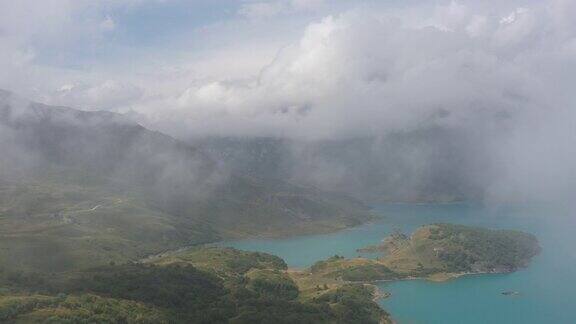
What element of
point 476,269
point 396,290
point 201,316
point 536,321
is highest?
point 476,269

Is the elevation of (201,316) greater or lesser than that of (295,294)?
lesser

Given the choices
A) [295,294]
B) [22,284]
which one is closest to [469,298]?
[295,294]

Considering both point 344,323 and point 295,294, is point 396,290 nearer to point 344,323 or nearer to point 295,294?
point 295,294

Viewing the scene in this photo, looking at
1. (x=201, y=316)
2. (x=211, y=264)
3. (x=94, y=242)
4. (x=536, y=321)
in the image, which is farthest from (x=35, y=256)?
(x=536, y=321)

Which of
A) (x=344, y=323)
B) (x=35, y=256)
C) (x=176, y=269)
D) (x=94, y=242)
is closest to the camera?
(x=344, y=323)

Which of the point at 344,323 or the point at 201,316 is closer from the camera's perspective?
the point at 201,316

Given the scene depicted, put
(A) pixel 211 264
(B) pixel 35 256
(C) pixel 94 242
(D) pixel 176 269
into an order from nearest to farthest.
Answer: (D) pixel 176 269 < (B) pixel 35 256 < (A) pixel 211 264 < (C) pixel 94 242

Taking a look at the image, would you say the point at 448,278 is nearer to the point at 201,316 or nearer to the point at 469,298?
the point at 469,298
